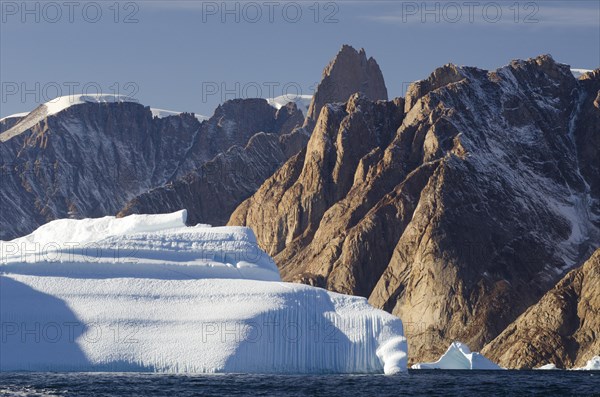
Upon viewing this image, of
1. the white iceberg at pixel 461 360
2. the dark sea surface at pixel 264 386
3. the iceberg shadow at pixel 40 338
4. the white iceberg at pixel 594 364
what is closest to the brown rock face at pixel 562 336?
the white iceberg at pixel 594 364

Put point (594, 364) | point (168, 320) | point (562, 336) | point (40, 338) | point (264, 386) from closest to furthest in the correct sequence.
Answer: point (264, 386), point (40, 338), point (168, 320), point (594, 364), point (562, 336)

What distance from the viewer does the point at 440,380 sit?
134375 millimetres

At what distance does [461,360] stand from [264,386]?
61728 millimetres

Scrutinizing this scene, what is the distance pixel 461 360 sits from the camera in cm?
16900

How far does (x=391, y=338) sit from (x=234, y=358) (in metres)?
13.4

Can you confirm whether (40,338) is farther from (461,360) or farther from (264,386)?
(461,360)

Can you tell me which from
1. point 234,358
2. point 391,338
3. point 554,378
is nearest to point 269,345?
point 234,358

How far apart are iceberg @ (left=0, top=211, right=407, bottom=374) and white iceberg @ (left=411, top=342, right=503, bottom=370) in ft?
156

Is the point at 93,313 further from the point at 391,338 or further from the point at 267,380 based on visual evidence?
the point at 391,338

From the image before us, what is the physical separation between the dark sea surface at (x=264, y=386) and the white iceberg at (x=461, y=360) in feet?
100

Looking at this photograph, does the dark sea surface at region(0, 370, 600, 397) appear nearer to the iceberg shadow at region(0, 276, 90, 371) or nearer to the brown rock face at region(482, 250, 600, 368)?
the iceberg shadow at region(0, 276, 90, 371)

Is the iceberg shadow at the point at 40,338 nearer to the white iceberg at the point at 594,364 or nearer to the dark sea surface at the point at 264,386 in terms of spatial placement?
the dark sea surface at the point at 264,386

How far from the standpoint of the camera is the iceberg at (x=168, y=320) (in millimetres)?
114875

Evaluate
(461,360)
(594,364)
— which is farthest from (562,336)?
(461,360)
